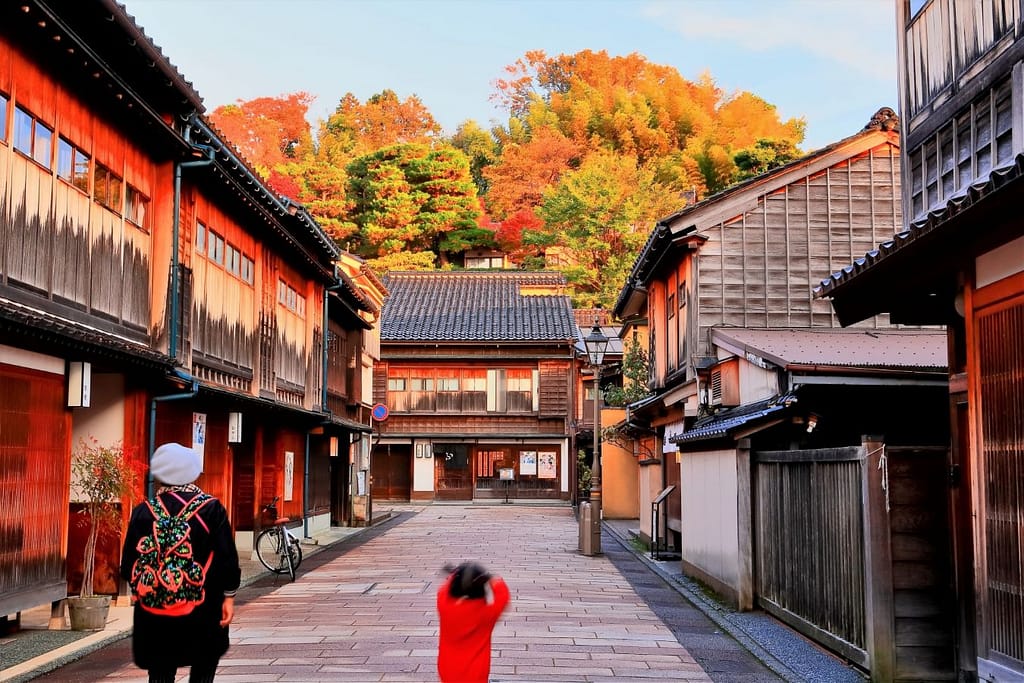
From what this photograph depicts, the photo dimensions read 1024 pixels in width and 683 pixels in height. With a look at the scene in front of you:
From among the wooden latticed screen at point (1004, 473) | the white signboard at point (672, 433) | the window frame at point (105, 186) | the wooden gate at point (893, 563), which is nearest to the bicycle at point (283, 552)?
the window frame at point (105, 186)

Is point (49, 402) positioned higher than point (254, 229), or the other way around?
point (254, 229)

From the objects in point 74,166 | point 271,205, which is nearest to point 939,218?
point 74,166

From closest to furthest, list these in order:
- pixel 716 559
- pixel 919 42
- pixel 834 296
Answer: pixel 834 296
pixel 919 42
pixel 716 559

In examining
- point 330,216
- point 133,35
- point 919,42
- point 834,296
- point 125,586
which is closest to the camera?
point 834,296

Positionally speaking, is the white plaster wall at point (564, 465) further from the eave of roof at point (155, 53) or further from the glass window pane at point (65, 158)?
the glass window pane at point (65, 158)

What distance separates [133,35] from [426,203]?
155 feet

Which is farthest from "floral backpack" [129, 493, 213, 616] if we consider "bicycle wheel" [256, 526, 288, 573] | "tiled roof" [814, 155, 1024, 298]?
"bicycle wheel" [256, 526, 288, 573]

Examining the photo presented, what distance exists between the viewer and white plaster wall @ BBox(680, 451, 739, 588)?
47.5 feet

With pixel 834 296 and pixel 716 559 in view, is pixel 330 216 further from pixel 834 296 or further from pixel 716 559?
pixel 834 296

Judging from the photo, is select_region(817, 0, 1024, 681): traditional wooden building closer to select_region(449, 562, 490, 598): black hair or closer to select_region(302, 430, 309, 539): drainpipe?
select_region(449, 562, 490, 598): black hair

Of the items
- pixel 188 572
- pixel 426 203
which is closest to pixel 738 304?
pixel 188 572

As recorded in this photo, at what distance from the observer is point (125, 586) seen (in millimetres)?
13750

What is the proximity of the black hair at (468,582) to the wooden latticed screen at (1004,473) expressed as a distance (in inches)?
146

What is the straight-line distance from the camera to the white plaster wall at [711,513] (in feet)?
47.5
